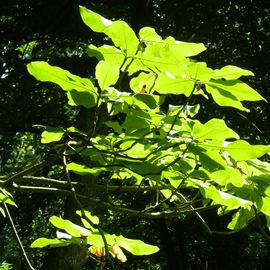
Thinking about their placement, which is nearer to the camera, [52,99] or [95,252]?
[95,252]

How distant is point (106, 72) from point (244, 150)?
40cm

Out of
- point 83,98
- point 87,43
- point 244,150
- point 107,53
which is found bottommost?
point 244,150

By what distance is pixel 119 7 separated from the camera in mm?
5758

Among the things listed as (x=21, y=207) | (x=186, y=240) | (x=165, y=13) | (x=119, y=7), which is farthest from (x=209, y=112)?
(x=186, y=240)

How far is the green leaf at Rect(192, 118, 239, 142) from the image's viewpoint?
3.51 feet

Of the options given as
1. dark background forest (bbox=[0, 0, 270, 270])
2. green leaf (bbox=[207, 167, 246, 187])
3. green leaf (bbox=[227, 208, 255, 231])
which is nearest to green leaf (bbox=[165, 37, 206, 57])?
green leaf (bbox=[207, 167, 246, 187])

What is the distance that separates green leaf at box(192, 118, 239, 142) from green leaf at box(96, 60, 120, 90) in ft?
0.82

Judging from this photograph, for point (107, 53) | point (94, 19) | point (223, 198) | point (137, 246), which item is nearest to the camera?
point (94, 19)

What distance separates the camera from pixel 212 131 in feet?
3.51

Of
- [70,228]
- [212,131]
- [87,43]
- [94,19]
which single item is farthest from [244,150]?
[87,43]

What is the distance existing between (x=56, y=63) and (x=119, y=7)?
1159mm

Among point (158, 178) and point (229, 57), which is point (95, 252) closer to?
point (158, 178)

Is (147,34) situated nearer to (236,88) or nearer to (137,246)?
(236,88)

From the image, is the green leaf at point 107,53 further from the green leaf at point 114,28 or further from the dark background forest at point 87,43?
the dark background forest at point 87,43
